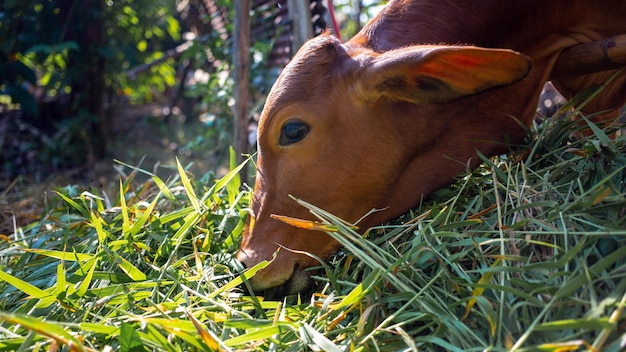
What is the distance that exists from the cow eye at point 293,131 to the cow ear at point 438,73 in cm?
21

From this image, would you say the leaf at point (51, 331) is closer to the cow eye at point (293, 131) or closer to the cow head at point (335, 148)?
the cow head at point (335, 148)

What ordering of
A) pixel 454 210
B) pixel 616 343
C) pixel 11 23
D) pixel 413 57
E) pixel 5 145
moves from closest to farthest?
pixel 616 343 → pixel 413 57 → pixel 454 210 → pixel 11 23 → pixel 5 145

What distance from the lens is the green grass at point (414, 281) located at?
4.06ft

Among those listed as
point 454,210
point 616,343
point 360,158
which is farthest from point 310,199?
point 616,343

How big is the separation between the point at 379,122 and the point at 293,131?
273mm

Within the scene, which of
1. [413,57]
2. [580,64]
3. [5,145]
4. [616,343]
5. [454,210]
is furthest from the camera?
[5,145]

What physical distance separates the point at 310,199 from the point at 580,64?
1036 mm

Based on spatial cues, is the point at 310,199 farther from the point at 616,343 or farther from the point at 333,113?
the point at 616,343

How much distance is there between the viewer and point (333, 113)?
1.80 meters

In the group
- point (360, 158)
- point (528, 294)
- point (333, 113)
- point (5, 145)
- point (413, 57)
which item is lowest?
point (5, 145)

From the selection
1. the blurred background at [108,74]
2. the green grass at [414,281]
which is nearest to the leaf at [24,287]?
the green grass at [414,281]

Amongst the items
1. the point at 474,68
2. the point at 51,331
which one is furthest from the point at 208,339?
the point at 474,68

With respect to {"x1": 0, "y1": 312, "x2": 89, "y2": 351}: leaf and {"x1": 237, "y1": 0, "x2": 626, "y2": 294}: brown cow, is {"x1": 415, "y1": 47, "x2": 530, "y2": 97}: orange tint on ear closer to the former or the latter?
{"x1": 237, "y1": 0, "x2": 626, "y2": 294}: brown cow

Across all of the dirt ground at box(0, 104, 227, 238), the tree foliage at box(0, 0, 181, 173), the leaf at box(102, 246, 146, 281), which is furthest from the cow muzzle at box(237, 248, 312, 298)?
the tree foliage at box(0, 0, 181, 173)
